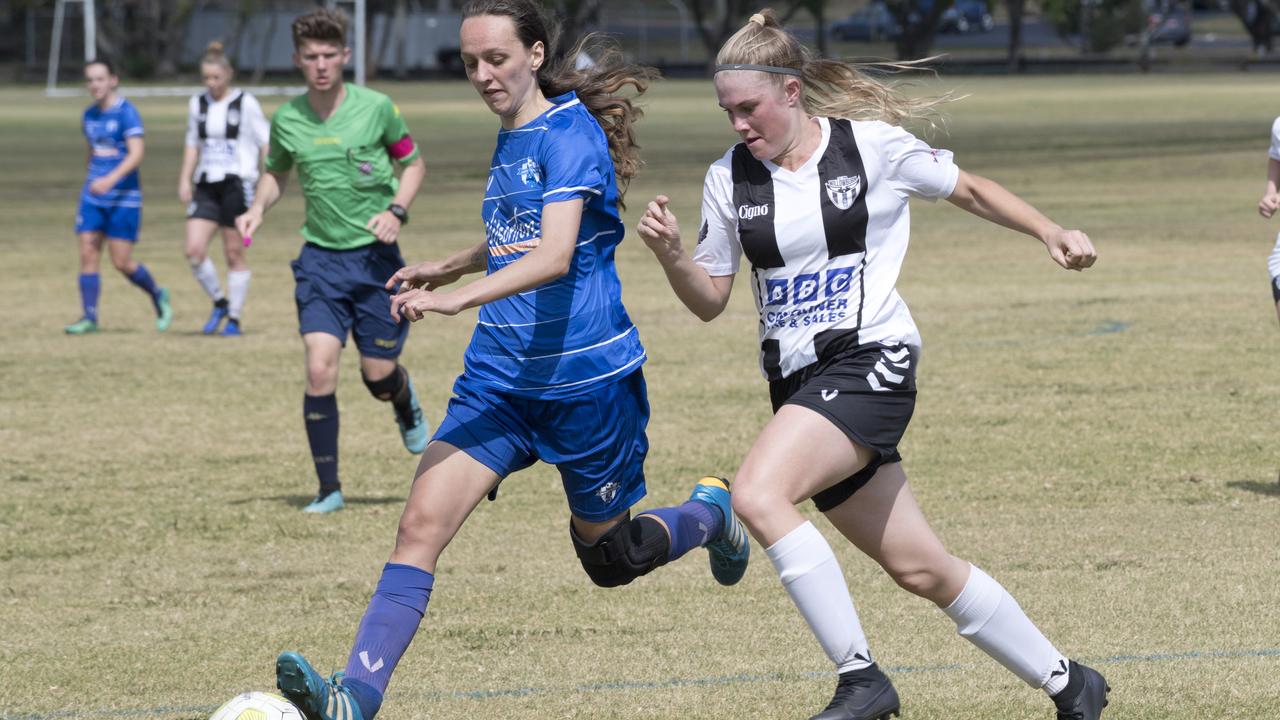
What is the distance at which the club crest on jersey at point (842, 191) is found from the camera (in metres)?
4.94

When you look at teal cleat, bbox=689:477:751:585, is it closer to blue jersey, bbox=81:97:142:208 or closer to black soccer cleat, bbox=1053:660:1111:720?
black soccer cleat, bbox=1053:660:1111:720

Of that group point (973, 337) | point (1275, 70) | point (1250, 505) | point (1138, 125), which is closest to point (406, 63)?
point (1275, 70)

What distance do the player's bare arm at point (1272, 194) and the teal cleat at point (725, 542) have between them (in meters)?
3.31

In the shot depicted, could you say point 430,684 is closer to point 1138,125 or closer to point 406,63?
point 1138,125

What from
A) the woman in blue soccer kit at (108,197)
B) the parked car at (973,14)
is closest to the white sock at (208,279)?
the woman in blue soccer kit at (108,197)

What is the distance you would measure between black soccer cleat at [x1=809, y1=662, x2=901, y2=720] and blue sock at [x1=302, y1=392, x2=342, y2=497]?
4.29 meters

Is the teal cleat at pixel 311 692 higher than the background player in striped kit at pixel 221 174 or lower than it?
higher

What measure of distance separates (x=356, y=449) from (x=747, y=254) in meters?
5.41

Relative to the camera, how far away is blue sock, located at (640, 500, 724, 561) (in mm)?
5781

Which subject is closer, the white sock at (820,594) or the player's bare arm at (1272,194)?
the white sock at (820,594)

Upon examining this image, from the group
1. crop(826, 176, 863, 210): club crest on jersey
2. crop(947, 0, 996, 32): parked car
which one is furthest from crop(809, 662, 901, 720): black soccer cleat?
crop(947, 0, 996, 32): parked car

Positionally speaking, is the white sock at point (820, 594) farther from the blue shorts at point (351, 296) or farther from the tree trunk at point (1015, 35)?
the tree trunk at point (1015, 35)

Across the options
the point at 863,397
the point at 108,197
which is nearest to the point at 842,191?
the point at 863,397

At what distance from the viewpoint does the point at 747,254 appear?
5.03 meters
